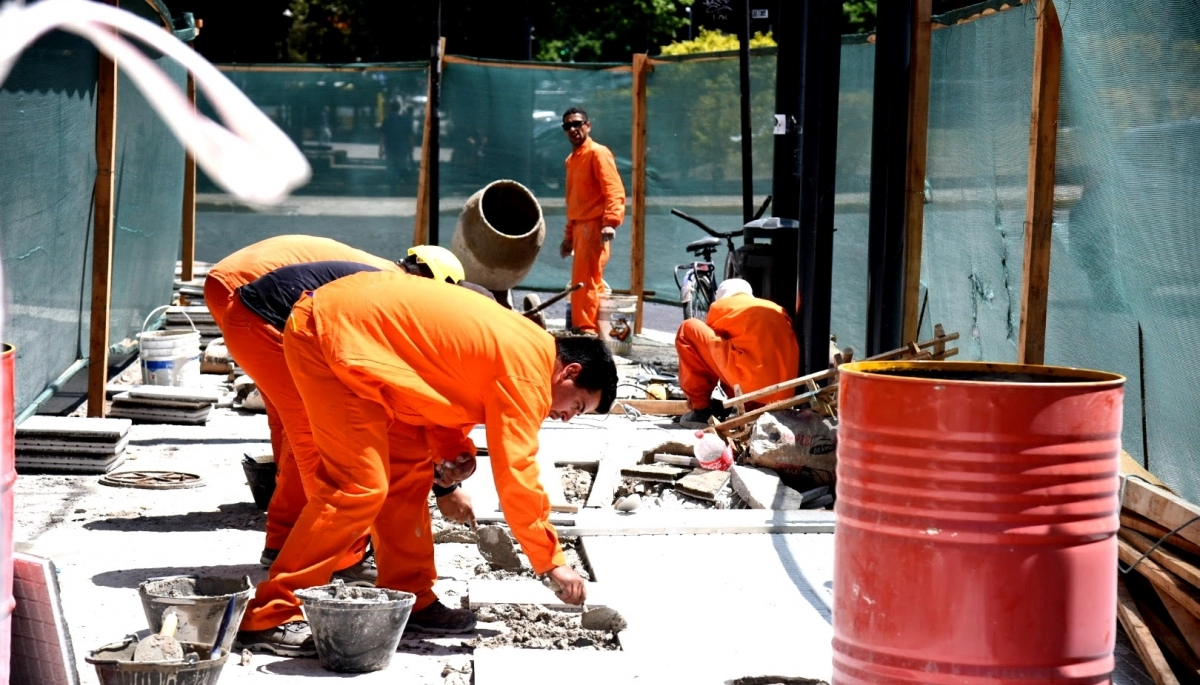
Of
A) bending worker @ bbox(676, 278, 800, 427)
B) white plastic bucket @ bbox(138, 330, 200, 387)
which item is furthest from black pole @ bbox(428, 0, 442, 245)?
bending worker @ bbox(676, 278, 800, 427)

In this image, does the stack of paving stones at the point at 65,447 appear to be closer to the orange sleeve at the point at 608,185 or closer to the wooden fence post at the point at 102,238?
the wooden fence post at the point at 102,238

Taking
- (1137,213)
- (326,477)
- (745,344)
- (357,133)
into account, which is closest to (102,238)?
(745,344)

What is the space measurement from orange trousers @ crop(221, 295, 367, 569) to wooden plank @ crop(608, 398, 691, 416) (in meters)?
3.96

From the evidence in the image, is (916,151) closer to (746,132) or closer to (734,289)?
(734,289)

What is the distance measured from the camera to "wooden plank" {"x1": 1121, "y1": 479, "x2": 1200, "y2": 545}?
171 inches

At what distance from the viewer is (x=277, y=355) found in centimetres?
524

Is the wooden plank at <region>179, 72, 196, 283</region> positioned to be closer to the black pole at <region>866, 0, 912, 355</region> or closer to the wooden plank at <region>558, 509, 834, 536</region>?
the black pole at <region>866, 0, 912, 355</region>

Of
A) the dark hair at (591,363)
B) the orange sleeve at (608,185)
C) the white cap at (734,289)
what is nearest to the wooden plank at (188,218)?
the orange sleeve at (608,185)

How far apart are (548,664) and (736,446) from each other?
3118mm

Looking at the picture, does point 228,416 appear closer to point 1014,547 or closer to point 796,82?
point 796,82

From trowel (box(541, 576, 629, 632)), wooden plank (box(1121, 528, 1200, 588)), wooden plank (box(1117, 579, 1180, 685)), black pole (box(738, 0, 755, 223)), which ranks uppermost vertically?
black pole (box(738, 0, 755, 223))

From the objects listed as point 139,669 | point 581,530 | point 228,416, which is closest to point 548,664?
point 139,669

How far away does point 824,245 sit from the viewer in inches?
326

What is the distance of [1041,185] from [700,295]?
5.41m
